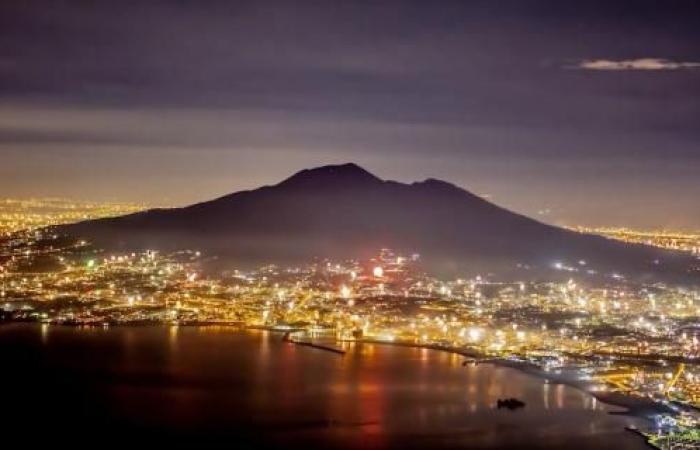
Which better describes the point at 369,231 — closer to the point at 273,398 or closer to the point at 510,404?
the point at 273,398

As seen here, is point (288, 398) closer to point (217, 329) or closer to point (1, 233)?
point (217, 329)

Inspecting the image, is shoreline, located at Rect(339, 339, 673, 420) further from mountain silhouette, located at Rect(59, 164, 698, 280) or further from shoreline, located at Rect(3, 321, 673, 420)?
mountain silhouette, located at Rect(59, 164, 698, 280)

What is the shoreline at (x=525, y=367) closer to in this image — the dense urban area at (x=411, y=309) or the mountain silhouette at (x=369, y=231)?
the dense urban area at (x=411, y=309)

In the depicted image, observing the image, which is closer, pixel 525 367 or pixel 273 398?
pixel 273 398

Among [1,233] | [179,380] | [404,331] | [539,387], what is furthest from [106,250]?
[539,387]

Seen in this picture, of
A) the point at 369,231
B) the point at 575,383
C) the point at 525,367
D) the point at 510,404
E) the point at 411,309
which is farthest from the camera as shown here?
the point at 369,231

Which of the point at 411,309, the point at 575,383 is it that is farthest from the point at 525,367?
the point at 411,309

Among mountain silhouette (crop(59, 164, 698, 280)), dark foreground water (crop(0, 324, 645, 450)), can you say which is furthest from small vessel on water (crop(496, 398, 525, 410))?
mountain silhouette (crop(59, 164, 698, 280))
